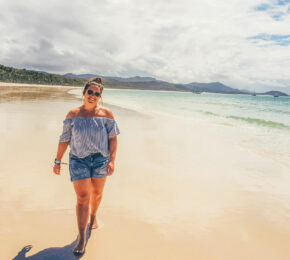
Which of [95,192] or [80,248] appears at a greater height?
[95,192]

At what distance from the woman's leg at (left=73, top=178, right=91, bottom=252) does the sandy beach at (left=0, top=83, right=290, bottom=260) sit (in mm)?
151

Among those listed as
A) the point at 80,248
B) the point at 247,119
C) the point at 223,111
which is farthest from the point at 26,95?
the point at 80,248

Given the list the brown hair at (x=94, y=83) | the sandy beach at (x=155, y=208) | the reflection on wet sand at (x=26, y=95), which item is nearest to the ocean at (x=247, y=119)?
the sandy beach at (x=155, y=208)

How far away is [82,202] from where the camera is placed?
260 cm

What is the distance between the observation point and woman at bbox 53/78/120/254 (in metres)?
2.56

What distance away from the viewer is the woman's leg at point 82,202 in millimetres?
2557

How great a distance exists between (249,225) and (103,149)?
2.46 metres

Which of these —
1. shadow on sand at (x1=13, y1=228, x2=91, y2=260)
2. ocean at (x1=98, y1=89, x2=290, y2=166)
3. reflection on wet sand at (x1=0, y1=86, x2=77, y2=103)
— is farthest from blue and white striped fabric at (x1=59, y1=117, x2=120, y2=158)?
reflection on wet sand at (x1=0, y1=86, x2=77, y2=103)

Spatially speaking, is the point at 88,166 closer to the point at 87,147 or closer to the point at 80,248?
the point at 87,147

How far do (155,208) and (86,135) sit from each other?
1.86 m

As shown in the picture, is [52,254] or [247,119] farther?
[247,119]

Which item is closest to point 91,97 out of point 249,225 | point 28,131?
point 249,225

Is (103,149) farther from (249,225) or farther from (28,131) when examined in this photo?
(28,131)

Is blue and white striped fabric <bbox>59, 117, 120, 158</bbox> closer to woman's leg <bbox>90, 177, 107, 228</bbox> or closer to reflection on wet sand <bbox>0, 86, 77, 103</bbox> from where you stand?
woman's leg <bbox>90, 177, 107, 228</bbox>
